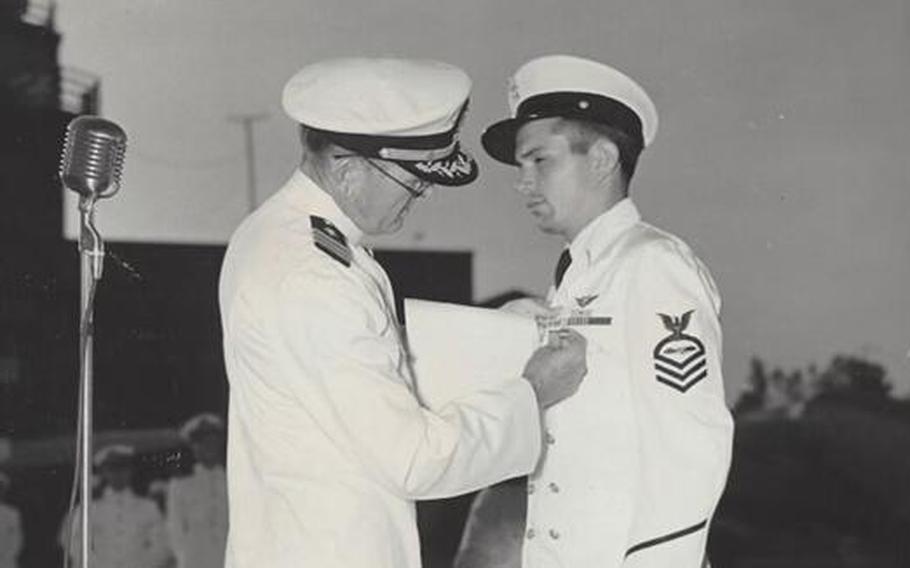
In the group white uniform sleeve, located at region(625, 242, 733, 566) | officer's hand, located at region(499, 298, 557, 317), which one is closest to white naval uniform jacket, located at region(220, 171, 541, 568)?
white uniform sleeve, located at region(625, 242, 733, 566)

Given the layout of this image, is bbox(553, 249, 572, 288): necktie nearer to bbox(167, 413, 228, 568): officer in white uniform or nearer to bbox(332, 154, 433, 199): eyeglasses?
bbox(332, 154, 433, 199): eyeglasses

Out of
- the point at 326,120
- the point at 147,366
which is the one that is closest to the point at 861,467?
the point at 147,366

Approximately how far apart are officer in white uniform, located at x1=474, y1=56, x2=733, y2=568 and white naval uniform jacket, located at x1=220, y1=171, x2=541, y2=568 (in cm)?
19

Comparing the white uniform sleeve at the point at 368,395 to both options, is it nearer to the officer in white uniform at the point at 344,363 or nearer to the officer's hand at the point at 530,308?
the officer in white uniform at the point at 344,363

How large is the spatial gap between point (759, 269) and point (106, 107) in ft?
6.38

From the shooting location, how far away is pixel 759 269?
4.02 metres

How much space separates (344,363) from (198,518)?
3658mm

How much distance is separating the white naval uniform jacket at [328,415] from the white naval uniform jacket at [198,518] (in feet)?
11.3

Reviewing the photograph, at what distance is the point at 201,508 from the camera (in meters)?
4.92

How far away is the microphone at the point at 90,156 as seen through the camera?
1.68 meters

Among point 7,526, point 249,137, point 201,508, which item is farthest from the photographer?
point 201,508

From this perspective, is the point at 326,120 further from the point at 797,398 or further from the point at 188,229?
the point at 797,398

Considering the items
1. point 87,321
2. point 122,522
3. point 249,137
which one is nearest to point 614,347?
point 87,321

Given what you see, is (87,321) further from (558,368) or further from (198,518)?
(198,518)
